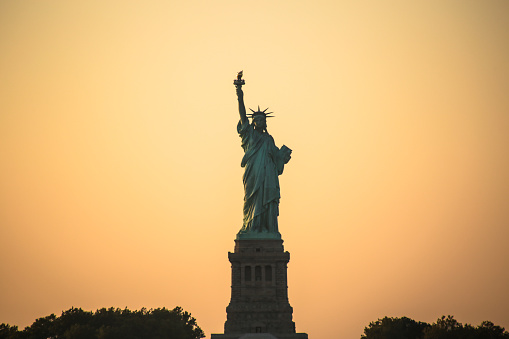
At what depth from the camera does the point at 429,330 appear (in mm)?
99562

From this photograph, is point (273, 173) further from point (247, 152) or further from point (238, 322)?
point (238, 322)

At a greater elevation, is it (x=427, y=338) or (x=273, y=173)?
(x=273, y=173)

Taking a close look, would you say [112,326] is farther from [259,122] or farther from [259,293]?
[259,122]

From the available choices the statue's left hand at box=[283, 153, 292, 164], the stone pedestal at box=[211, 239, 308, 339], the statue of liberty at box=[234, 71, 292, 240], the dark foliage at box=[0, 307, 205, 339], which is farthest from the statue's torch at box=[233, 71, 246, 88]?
the dark foliage at box=[0, 307, 205, 339]

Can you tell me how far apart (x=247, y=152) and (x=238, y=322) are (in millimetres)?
12591

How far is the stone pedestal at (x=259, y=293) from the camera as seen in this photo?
87125 millimetres

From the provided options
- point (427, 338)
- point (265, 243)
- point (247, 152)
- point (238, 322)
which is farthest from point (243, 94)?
point (427, 338)

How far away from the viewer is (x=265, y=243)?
293 feet

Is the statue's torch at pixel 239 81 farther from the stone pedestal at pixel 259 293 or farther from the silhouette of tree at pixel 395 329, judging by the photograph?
the silhouette of tree at pixel 395 329

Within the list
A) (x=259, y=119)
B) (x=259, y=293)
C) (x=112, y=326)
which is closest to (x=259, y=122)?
(x=259, y=119)

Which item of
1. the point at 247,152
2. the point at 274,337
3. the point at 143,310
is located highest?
the point at 247,152

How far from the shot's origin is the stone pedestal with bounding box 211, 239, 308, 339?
8712 centimetres

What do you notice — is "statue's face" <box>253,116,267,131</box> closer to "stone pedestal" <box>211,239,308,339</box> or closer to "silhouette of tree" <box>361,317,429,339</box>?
"stone pedestal" <box>211,239,308,339</box>

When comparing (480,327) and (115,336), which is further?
(480,327)
